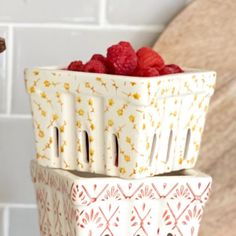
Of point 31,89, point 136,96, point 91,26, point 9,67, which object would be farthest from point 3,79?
point 136,96

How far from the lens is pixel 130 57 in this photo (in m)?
0.68

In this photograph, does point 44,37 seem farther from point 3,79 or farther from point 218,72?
point 218,72

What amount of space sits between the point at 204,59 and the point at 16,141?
0.91ft

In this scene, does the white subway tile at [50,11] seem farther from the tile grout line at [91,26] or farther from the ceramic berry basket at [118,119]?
the ceramic berry basket at [118,119]

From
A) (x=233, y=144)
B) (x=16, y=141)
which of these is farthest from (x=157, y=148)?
(x=16, y=141)

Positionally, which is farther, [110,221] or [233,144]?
[233,144]

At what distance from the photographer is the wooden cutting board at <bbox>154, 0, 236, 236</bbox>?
2.88ft

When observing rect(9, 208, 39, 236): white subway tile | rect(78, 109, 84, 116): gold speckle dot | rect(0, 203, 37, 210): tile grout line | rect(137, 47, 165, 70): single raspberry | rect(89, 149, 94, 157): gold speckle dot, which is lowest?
rect(9, 208, 39, 236): white subway tile

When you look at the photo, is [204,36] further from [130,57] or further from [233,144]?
[130,57]

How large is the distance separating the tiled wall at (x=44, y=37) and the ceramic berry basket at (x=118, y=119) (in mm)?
235

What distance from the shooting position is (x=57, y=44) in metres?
0.95

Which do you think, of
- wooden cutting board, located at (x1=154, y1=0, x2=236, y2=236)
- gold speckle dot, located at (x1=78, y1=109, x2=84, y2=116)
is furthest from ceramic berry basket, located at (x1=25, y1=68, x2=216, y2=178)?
wooden cutting board, located at (x1=154, y1=0, x2=236, y2=236)

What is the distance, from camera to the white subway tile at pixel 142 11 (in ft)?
3.11

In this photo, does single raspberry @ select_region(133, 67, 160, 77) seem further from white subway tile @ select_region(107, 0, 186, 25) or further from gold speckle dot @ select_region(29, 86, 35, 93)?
white subway tile @ select_region(107, 0, 186, 25)
